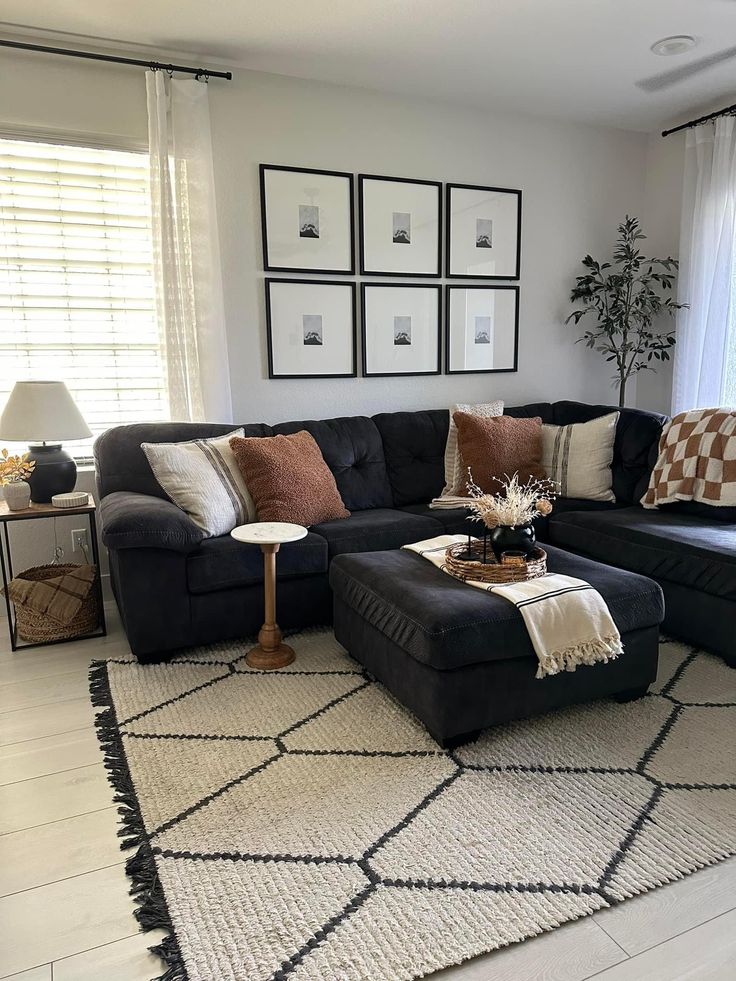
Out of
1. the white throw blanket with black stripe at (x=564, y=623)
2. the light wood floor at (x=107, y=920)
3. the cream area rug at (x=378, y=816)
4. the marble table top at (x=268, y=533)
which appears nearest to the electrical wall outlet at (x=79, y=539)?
the cream area rug at (x=378, y=816)

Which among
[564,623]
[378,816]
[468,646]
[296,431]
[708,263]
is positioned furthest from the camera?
[708,263]

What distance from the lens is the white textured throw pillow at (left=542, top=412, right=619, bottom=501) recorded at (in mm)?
3742

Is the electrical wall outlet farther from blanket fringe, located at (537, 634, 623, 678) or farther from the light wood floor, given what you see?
blanket fringe, located at (537, 634, 623, 678)

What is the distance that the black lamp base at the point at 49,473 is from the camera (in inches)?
122

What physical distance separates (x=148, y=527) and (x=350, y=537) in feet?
2.78

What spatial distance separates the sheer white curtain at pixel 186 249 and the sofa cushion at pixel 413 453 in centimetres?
88

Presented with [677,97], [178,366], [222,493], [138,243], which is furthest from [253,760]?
[677,97]

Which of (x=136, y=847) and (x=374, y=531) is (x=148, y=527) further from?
(x=136, y=847)

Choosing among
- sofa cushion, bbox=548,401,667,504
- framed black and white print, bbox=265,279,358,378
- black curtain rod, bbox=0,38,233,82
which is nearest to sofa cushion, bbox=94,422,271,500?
framed black and white print, bbox=265,279,358,378

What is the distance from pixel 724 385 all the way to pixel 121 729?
3.62 meters

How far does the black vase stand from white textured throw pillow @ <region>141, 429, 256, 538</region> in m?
1.17

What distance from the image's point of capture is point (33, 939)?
148 centimetres

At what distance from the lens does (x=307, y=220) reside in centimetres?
376

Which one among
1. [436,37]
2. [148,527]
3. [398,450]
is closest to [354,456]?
[398,450]
